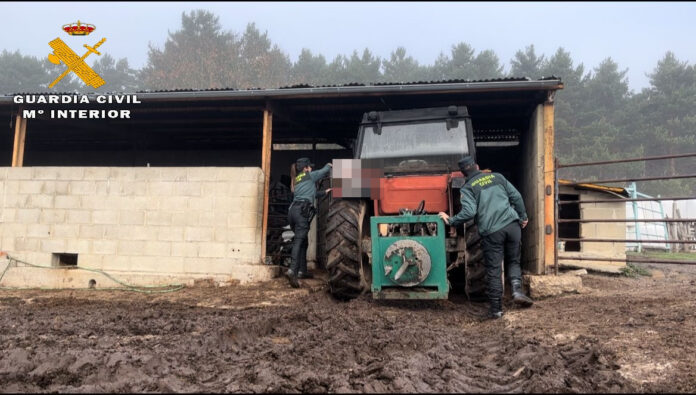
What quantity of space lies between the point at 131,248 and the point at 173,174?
53.0 inches

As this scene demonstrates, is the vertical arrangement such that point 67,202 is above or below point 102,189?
below

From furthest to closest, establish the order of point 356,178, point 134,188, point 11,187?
point 11,187, point 134,188, point 356,178

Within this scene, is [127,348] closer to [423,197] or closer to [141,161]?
[423,197]

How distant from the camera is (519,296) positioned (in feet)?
18.5

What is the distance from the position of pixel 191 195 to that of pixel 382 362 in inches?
215

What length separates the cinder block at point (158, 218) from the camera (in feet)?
26.5

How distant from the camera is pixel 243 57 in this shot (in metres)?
32.4

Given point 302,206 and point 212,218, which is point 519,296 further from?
point 212,218

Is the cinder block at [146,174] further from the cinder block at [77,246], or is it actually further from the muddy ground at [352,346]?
the muddy ground at [352,346]

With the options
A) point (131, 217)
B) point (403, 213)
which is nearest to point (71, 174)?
point (131, 217)

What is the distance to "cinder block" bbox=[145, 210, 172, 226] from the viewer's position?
809cm

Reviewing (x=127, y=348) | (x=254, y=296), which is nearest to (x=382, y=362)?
(x=127, y=348)

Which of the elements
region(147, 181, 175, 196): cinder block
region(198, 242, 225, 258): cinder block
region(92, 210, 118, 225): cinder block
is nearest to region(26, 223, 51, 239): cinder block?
region(92, 210, 118, 225): cinder block

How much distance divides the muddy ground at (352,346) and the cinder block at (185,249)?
58.3 inches
